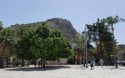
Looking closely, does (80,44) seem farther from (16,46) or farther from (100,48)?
(16,46)

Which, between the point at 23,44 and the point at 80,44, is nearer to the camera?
the point at 23,44

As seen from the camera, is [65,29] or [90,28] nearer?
[90,28]

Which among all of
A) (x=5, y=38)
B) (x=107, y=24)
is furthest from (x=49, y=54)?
(x=107, y=24)

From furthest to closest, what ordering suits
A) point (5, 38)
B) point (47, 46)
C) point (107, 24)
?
point (107, 24), point (5, 38), point (47, 46)

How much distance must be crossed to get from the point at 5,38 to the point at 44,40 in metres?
10.4

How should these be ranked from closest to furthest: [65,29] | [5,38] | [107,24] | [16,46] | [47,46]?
[47,46]
[16,46]
[5,38]
[107,24]
[65,29]

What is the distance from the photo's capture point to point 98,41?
227 ft

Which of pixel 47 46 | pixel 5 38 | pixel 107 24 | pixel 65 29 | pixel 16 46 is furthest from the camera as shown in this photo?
pixel 65 29

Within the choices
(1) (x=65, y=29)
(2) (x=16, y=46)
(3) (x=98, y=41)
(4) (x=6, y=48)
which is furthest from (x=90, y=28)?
(1) (x=65, y=29)

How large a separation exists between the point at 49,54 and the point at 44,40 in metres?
2.11

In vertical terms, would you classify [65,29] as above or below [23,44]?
above

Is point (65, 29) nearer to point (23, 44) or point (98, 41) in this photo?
point (98, 41)

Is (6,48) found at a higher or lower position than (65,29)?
lower

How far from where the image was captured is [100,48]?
6956 cm
